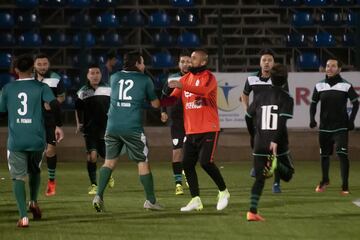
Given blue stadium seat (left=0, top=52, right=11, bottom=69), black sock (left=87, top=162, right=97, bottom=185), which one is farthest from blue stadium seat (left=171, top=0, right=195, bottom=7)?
black sock (left=87, top=162, right=97, bottom=185)

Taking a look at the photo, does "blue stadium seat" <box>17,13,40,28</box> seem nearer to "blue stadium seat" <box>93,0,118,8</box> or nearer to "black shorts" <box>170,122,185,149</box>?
"blue stadium seat" <box>93,0,118,8</box>

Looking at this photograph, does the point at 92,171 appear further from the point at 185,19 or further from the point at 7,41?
the point at 185,19

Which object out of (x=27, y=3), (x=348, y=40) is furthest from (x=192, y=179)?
(x=27, y=3)

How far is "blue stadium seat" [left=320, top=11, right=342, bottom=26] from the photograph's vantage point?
25.9 meters

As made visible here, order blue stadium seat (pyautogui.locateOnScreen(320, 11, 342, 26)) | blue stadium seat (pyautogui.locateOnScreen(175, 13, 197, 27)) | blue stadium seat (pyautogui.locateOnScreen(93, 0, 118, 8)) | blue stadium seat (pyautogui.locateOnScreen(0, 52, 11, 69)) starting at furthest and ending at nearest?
blue stadium seat (pyautogui.locateOnScreen(93, 0, 118, 8)) → blue stadium seat (pyautogui.locateOnScreen(175, 13, 197, 27)) → blue stadium seat (pyautogui.locateOnScreen(320, 11, 342, 26)) → blue stadium seat (pyautogui.locateOnScreen(0, 52, 11, 69))

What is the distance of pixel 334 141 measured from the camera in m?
14.4

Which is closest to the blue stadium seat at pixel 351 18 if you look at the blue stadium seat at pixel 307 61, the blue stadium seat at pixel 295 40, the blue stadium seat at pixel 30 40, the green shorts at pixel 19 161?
the blue stadium seat at pixel 295 40

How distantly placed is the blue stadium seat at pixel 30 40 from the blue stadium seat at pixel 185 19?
3725 millimetres

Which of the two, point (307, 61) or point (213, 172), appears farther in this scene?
point (307, 61)

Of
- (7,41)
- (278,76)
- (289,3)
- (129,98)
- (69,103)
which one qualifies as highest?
(289,3)

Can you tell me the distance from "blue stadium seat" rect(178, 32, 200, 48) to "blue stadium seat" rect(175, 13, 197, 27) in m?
0.65

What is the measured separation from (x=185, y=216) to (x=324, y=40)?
15.5m

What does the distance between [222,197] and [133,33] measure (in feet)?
52.5

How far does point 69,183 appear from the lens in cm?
1570
